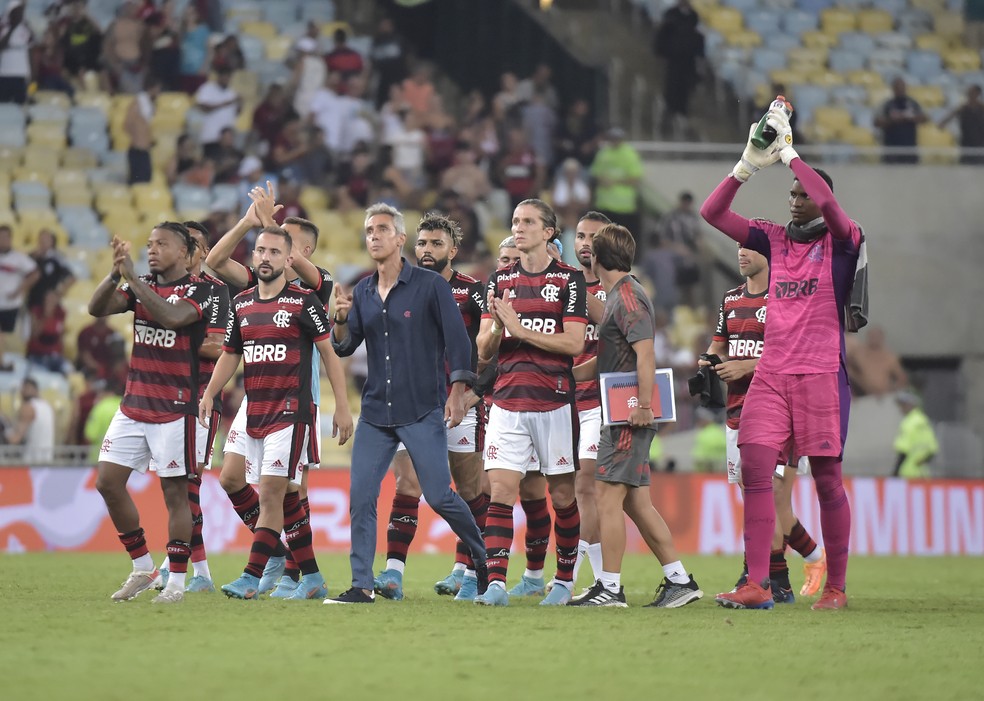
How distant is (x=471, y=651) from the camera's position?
704 cm

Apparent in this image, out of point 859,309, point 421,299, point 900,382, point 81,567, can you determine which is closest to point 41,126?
point 81,567

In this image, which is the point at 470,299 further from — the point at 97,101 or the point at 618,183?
the point at 97,101

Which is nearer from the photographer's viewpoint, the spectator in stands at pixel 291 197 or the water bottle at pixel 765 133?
the water bottle at pixel 765 133

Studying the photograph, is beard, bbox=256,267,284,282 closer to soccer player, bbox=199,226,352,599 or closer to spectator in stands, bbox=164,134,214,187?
soccer player, bbox=199,226,352,599

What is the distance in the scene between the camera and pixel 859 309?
29.9 ft

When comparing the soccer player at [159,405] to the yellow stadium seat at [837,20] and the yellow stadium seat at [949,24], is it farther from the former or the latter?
the yellow stadium seat at [949,24]

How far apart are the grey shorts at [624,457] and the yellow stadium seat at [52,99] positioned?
15.8 metres

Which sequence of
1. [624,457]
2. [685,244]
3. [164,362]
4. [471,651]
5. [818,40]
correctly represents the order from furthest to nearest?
[818,40], [685,244], [164,362], [624,457], [471,651]

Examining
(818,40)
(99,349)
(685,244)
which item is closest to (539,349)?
(99,349)

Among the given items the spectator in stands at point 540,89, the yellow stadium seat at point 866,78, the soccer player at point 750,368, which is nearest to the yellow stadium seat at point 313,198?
the spectator in stands at point 540,89

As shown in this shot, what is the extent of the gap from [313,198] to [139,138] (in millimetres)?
2720

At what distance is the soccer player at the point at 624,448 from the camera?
9.43 m

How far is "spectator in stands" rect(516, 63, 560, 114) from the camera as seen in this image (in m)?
24.0

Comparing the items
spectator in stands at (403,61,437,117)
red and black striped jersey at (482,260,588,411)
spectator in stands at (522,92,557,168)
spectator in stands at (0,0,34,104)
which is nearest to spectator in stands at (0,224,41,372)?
spectator in stands at (0,0,34,104)
